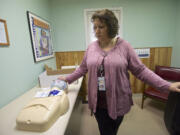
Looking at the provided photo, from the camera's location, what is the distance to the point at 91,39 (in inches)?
91.1

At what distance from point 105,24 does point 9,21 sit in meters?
1.08

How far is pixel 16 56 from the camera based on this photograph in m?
1.13

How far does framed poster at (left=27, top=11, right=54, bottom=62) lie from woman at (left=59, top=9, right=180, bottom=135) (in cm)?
106

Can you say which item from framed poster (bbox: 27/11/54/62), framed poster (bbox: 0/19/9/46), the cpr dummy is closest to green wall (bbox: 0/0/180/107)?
framed poster (bbox: 27/11/54/62)

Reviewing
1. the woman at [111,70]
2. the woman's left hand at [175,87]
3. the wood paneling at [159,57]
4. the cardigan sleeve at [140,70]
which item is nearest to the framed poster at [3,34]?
the woman at [111,70]

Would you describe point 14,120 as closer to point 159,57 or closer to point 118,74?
point 118,74

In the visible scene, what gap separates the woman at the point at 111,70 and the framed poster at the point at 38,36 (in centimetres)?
106

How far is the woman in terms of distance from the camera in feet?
2.45

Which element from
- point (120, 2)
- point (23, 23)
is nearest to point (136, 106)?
point (120, 2)

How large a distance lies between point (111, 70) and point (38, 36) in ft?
4.62

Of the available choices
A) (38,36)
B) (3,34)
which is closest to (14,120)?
(3,34)

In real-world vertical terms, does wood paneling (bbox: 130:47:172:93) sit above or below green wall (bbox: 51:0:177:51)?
below

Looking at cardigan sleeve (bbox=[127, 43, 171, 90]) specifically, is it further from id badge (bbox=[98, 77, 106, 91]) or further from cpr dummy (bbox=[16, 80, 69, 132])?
cpr dummy (bbox=[16, 80, 69, 132])

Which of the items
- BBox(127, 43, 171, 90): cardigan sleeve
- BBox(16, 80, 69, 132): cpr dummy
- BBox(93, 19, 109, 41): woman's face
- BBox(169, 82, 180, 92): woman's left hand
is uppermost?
BBox(93, 19, 109, 41): woman's face
